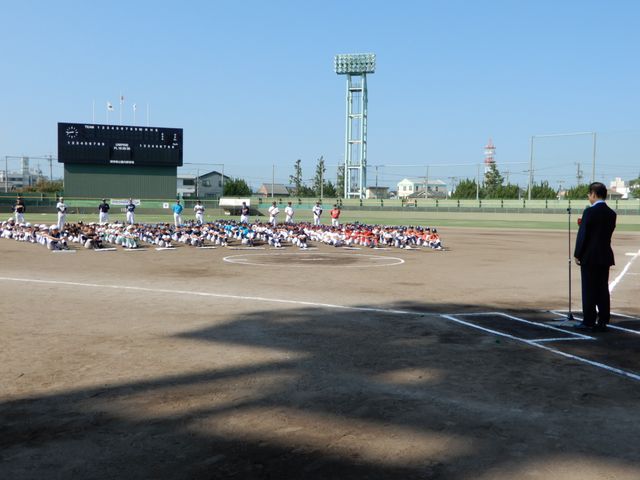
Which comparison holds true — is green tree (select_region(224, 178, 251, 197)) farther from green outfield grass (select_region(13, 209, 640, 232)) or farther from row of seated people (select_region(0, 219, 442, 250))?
row of seated people (select_region(0, 219, 442, 250))

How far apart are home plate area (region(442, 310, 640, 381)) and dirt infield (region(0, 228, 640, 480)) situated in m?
0.04

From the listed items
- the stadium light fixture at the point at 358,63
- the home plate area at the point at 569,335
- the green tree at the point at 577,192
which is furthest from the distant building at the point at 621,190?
the home plate area at the point at 569,335

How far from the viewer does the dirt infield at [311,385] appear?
4207 millimetres

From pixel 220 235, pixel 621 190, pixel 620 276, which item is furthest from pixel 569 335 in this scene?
pixel 621 190

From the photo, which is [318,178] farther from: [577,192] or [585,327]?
[585,327]

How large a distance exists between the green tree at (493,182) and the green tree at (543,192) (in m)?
5.05

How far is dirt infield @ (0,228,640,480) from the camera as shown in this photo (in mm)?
4207

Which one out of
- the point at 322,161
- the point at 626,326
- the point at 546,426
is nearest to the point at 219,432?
the point at 546,426

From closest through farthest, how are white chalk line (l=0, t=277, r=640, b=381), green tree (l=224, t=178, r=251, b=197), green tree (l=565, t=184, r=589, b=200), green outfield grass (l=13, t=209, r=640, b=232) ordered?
white chalk line (l=0, t=277, r=640, b=381), green outfield grass (l=13, t=209, r=640, b=232), green tree (l=565, t=184, r=589, b=200), green tree (l=224, t=178, r=251, b=197)

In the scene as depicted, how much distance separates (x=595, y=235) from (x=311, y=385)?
5204 millimetres

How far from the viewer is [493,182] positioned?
239 ft

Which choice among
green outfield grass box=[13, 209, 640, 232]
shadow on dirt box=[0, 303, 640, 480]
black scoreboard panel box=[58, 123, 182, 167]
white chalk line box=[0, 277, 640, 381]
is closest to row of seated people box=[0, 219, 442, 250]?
white chalk line box=[0, 277, 640, 381]

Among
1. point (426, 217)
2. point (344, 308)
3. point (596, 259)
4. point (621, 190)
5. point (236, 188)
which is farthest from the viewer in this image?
point (621, 190)

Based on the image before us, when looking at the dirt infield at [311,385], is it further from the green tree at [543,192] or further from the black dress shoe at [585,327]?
the green tree at [543,192]
